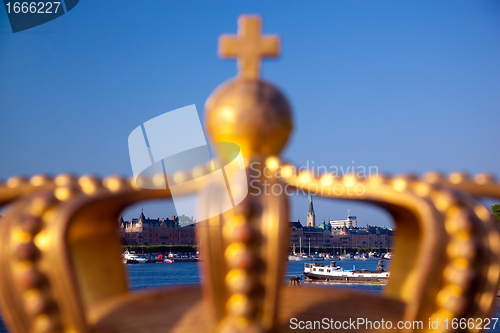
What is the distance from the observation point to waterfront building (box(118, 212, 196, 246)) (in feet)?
275

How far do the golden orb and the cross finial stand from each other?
25cm

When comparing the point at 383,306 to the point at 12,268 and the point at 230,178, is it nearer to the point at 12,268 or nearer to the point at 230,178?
the point at 230,178

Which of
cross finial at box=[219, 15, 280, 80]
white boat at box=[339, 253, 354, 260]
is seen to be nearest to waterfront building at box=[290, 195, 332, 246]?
white boat at box=[339, 253, 354, 260]

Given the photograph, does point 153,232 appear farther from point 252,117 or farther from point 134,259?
point 252,117

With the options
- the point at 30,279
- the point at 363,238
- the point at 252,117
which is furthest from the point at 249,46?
the point at 363,238

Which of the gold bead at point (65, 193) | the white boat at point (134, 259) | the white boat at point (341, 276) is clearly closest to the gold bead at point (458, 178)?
the gold bead at point (65, 193)

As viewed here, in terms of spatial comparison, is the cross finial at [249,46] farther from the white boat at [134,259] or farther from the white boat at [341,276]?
the white boat at [134,259]

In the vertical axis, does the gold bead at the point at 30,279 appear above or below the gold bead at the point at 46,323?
above

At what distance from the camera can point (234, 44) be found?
174 inches

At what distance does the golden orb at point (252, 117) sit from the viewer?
3.94 meters

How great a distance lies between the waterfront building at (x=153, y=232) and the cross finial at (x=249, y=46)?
7945 cm

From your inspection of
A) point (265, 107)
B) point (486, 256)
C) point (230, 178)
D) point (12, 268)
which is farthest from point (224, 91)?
point (486, 256)

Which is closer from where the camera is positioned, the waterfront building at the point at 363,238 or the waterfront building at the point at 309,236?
the waterfront building at the point at 309,236

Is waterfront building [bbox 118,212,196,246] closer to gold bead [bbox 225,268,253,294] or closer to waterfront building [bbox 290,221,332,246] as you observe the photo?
waterfront building [bbox 290,221,332,246]
